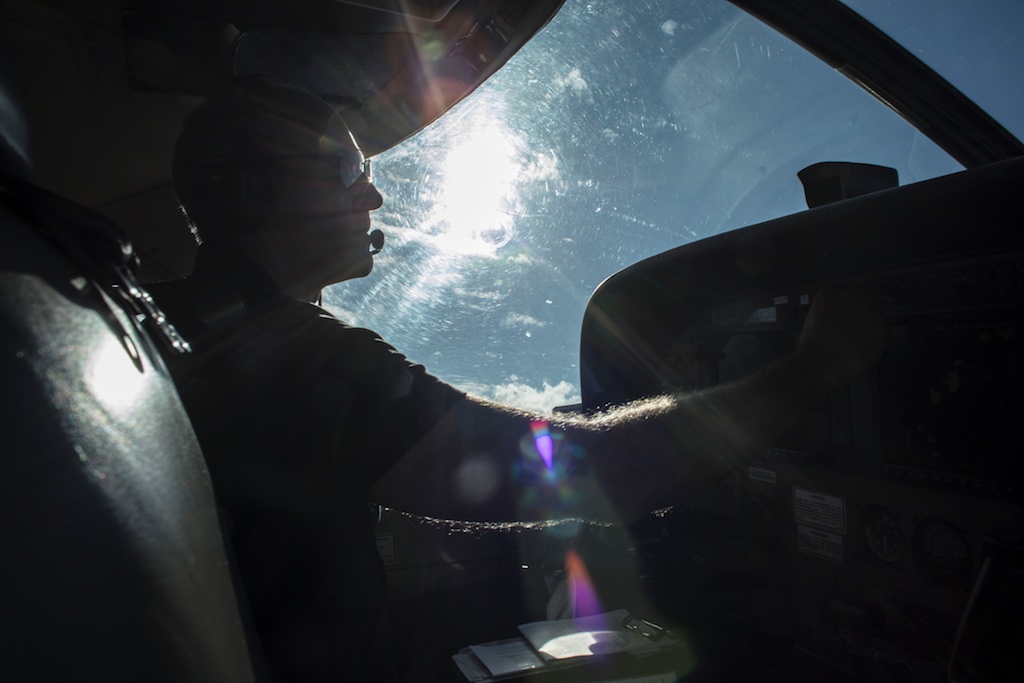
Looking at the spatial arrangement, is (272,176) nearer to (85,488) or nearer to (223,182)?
(223,182)

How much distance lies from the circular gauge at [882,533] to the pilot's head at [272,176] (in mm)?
1424

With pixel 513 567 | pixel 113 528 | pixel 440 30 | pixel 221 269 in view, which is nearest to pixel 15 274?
pixel 113 528

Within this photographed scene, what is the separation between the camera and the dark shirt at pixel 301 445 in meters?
1.06

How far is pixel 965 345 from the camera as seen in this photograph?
1.50 meters

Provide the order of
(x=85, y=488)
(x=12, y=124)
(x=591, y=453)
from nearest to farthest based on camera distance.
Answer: (x=85, y=488)
(x=12, y=124)
(x=591, y=453)

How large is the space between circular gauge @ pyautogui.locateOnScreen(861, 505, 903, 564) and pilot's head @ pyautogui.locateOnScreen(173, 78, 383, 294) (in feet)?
4.67

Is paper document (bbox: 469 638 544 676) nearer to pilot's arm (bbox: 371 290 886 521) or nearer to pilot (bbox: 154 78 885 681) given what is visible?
pilot (bbox: 154 78 885 681)

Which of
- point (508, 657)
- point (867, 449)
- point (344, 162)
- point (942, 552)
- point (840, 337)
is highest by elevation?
point (344, 162)

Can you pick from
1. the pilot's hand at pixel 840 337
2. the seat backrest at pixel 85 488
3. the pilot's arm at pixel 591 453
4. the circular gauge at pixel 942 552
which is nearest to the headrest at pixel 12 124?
the seat backrest at pixel 85 488

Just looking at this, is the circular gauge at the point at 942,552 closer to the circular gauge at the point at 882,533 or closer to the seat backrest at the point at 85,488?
the circular gauge at the point at 882,533

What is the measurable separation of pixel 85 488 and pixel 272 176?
106cm

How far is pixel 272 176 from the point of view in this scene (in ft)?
4.62

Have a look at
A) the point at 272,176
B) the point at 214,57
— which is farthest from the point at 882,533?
the point at 214,57

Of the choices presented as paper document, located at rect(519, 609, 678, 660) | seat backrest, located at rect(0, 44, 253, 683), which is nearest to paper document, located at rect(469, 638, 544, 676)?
paper document, located at rect(519, 609, 678, 660)
